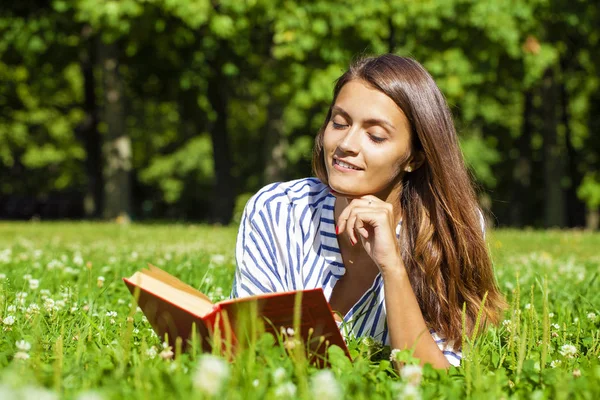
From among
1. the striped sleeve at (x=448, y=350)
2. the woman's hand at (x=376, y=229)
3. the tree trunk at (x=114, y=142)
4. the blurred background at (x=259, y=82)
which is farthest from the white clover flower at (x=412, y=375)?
the tree trunk at (x=114, y=142)

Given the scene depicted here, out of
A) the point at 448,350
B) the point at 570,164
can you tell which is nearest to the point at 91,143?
the point at 570,164

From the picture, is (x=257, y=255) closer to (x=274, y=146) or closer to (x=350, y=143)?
(x=350, y=143)

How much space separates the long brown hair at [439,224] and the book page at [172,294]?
1144mm

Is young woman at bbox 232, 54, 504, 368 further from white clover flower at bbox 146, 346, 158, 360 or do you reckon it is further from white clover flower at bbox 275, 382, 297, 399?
white clover flower at bbox 275, 382, 297, 399

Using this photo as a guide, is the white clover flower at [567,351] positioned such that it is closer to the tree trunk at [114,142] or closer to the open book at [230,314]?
the open book at [230,314]

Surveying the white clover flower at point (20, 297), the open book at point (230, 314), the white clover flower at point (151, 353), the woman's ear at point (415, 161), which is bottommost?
the white clover flower at point (20, 297)

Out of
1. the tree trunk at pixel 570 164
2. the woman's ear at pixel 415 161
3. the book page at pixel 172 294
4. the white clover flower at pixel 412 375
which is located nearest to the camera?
the white clover flower at pixel 412 375

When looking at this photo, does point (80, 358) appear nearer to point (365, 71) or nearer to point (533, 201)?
point (365, 71)

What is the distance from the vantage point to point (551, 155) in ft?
77.0

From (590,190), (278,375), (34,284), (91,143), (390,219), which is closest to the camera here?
(278,375)

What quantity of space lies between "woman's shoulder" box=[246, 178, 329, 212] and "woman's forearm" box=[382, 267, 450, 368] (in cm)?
81

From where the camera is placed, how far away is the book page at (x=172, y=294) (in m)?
2.58

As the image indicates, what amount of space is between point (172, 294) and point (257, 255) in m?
0.83

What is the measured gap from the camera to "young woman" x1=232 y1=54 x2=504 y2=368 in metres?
3.30
